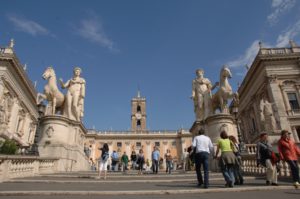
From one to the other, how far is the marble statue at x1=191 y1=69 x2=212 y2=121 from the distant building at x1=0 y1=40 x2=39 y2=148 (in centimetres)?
2001

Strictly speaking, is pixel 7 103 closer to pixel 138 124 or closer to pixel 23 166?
pixel 23 166

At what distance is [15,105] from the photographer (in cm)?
2984

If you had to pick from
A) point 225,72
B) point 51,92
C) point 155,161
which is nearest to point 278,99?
point 225,72

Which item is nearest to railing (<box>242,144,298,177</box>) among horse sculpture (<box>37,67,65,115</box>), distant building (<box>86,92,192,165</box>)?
horse sculpture (<box>37,67,65,115</box>)

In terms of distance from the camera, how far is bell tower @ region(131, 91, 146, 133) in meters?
70.8

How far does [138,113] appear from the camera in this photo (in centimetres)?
7275

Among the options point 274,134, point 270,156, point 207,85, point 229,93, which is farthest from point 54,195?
point 274,134

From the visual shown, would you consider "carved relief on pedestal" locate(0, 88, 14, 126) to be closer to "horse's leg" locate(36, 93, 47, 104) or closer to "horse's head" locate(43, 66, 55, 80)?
"horse's head" locate(43, 66, 55, 80)

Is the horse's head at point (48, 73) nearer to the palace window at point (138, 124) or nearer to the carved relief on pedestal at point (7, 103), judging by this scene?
the carved relief on pedestal at point (7, 103)

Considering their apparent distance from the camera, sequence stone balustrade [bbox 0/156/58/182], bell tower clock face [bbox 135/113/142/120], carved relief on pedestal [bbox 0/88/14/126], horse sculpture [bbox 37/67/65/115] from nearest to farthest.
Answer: stone balustrade [bbox 0/156/58/182] → horse sculpture [bbox 37/67/65/115] → carved relief on pedestal [bbox 0/88/14/126] → bell tower clock face [bbox 135/113/142/120]

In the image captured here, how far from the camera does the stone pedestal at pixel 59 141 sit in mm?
13242

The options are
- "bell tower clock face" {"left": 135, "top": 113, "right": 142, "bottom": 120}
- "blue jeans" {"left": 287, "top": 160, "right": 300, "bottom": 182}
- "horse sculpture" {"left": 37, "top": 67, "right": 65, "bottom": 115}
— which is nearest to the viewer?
"blue jeans" {"left": 287, "top": 160, "right": 300, "bottom": 182}

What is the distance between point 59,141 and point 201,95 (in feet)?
34.6

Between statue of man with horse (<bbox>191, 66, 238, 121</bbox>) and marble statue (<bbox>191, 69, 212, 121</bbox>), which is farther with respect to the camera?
marble statue (<bbox>191, 69, 212, 121</bbox>)
